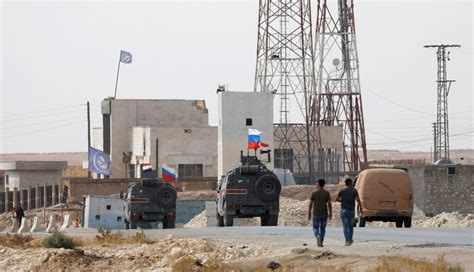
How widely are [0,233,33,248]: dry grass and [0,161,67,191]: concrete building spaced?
53.3m

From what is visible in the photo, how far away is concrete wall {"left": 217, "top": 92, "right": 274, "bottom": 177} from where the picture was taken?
241 feet

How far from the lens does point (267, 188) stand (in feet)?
138

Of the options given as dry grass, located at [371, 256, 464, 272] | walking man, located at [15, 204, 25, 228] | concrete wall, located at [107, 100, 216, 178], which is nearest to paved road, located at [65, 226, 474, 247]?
dry grass, located at [371, 256, 464, 272]

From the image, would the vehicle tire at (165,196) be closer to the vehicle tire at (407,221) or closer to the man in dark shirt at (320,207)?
the vehicle tire at (407,221)

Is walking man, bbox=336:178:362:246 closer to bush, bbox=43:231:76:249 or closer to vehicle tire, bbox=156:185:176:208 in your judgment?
bush, bbox=43:231:76:249

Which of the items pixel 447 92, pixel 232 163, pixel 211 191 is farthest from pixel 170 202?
pixel 447 92

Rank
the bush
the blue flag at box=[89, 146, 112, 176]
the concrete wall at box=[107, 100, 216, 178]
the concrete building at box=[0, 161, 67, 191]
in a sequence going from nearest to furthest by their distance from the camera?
the bush → the blue flag at box=[89, 146, 112, 176] → the concrete building at box=[0, 161, 67, 191] → the concrete wall at box=[107, 100, 216, 178]

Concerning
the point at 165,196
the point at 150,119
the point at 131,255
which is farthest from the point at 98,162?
the point at 131,255

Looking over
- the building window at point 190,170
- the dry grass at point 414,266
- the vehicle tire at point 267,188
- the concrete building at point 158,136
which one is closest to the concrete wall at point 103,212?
the vehicle tire at point 267,188

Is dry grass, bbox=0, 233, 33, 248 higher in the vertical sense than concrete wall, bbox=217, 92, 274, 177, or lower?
lower

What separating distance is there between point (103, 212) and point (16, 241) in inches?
970

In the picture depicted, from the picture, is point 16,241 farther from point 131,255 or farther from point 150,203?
point 150,203

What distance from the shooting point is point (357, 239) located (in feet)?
102

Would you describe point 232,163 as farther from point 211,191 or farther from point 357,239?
point 357,239
